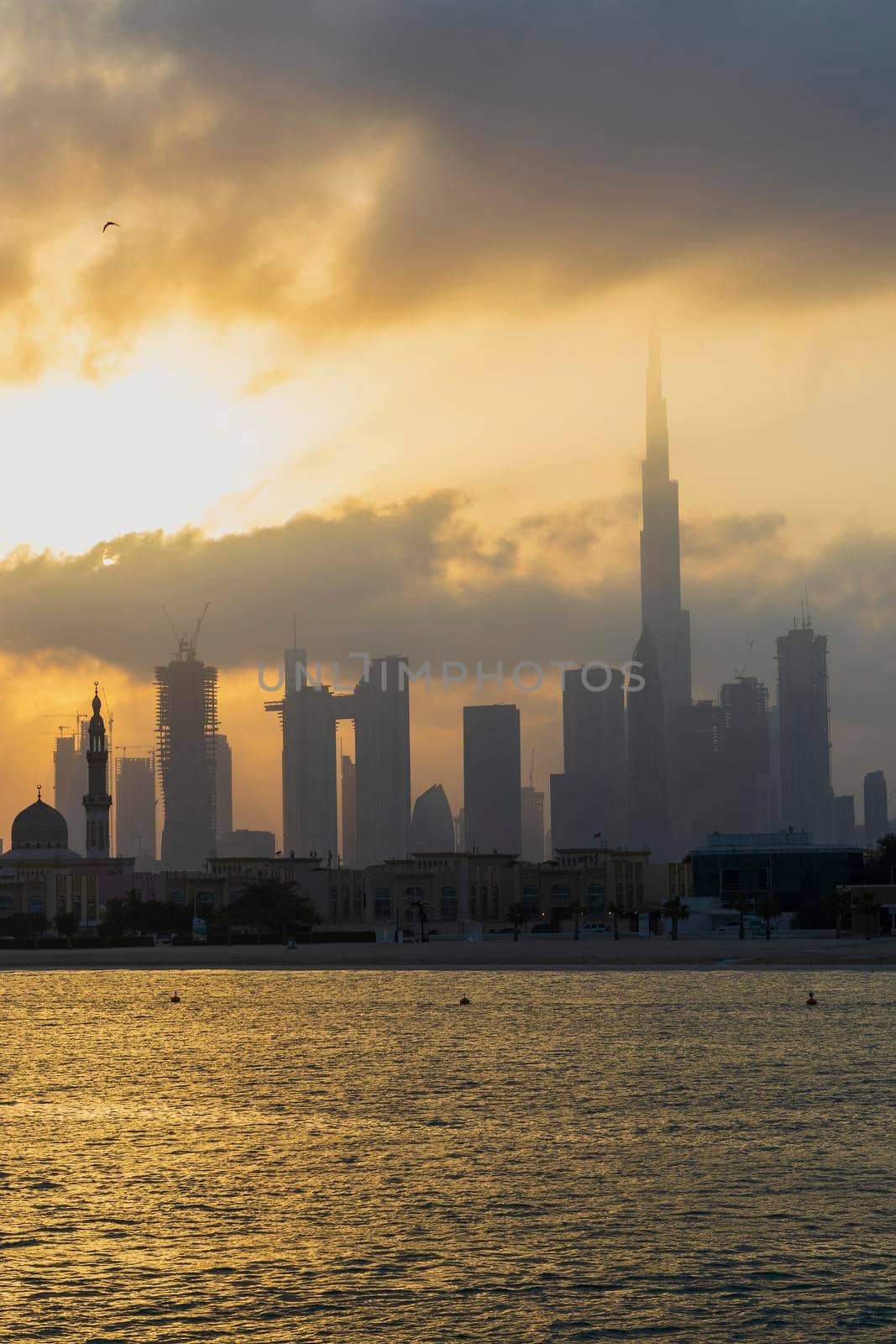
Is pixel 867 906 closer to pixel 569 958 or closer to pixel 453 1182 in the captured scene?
pixel 569 958

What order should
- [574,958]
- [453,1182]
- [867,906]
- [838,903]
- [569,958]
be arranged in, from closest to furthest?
[453,1182] → [574,958] → [569,958] → [867,906] → [838,903]

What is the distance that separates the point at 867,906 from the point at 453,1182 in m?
148

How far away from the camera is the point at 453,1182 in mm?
52312

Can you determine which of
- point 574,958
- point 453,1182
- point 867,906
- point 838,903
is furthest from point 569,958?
point 453,1182

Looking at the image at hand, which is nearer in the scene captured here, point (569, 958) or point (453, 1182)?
point (453, 1182)

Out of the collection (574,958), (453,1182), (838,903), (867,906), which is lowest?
(574,958)

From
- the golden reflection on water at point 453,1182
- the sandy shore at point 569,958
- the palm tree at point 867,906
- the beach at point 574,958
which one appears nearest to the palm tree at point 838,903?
the palm tree at point 867,906

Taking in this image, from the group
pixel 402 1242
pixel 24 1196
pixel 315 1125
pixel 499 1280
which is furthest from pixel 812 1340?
pixel 315 1125

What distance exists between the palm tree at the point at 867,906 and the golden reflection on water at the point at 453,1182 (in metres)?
89.2

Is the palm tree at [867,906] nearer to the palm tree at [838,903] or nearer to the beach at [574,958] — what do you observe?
the palm tree at [838,903]

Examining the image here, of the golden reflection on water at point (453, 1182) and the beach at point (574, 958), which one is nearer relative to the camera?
the golden reflection on water at point (453, 1182)

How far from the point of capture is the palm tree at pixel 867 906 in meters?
192

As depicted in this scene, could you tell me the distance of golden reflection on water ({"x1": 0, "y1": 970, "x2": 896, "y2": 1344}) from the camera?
3738 centimetres

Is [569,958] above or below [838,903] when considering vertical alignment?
below
